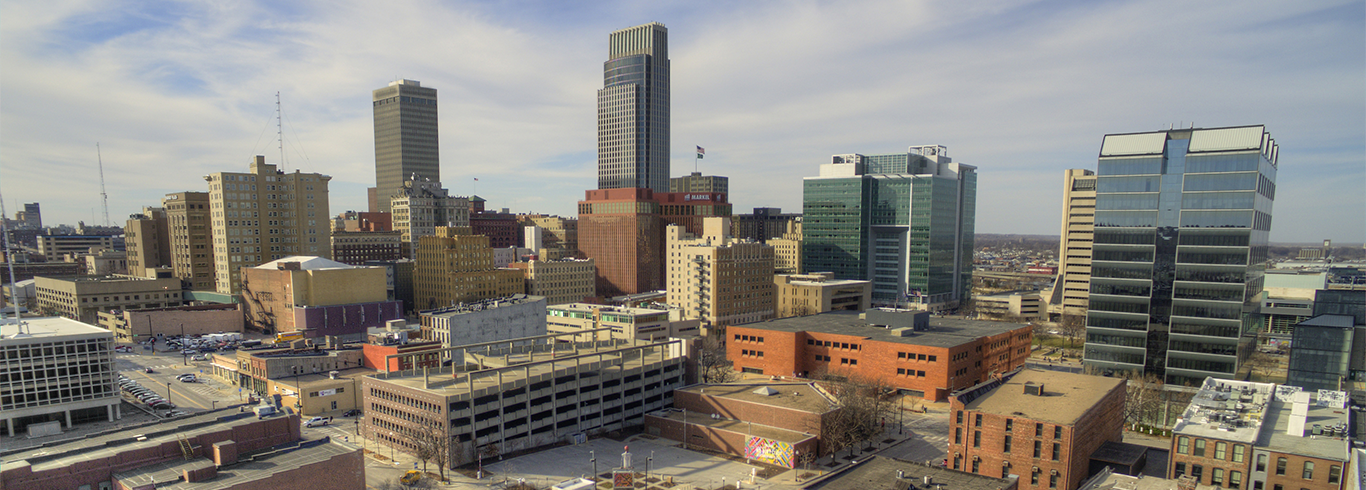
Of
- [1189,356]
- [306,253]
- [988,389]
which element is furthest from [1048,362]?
[306,253]

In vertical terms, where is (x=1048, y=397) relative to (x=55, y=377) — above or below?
above

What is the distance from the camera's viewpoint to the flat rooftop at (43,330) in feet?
256

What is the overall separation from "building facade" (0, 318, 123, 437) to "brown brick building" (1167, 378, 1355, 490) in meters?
118

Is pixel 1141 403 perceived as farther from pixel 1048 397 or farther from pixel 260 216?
pixel 260 216

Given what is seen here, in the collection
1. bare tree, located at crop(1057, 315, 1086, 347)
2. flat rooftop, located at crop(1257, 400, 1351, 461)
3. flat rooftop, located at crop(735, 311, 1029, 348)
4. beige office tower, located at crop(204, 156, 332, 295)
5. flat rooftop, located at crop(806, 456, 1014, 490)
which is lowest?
bare tree, located at crop(1057, 315, 1086, 347)

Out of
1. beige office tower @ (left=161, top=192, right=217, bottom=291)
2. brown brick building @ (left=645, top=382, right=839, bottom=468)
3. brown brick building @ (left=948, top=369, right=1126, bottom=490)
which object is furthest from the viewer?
beige office tower @ (left=161, top=192, right=217, bottom=291)

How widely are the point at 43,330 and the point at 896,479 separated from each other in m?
102

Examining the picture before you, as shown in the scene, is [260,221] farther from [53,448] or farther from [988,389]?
[988,389]

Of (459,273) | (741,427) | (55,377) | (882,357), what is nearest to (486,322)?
(459,273)

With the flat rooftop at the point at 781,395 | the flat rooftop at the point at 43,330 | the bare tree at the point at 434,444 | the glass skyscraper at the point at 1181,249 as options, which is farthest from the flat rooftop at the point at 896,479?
the flat rooftop at the point at 43,330

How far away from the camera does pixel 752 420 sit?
81000 millimetres

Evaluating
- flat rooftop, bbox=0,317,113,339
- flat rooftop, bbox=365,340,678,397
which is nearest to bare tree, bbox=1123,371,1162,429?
flat rooftop, bbox=365,340,678,397

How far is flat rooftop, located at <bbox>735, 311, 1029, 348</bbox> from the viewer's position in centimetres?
10494

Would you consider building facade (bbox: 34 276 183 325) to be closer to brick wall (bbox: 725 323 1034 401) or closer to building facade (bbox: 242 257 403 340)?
building facade (bbox: 242 257 403 340)
